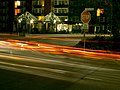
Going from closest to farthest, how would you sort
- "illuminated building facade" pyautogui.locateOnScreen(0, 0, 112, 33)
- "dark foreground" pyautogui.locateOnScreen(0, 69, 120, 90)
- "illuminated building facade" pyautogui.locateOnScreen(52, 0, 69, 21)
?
"dark foreground" pyautogui.locateOnScreen(0, 69, 120, 90) → "illuminated building facade" pyautogui.locateOnScreen(0, 0, 112, 33) → "illuminated building facade" pyautogui.locateOnScreen(52, 0, 69, 21)

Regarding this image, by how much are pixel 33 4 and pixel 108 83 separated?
273 ft

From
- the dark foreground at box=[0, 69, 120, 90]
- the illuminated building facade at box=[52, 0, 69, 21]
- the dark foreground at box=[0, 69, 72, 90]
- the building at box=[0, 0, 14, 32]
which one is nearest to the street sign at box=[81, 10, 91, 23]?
the dark foreground at box=[0, 69, 72, 90]

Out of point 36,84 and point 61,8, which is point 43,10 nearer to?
point 61,8

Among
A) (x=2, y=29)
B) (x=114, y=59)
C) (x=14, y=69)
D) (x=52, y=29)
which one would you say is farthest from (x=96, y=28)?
(x=14, y=69)

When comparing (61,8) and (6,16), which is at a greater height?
(61,8)

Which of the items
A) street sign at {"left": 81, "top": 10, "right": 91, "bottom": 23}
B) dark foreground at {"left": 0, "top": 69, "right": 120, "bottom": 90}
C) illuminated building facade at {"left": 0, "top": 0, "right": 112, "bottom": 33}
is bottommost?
dark foreground at {"left": 0, "top": 69, "right": 120, "bottom": 90}

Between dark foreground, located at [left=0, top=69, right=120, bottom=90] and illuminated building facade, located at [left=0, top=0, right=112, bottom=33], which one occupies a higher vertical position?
illuminated building facade, located at [left=0, top=0, right=112, bottom=33]

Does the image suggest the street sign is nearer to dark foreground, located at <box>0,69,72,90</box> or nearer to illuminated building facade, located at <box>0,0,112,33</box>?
dark foreground, located at <box>0,69,72,90</box>

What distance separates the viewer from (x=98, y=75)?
39.5ft

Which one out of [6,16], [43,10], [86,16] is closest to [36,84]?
[86,16]

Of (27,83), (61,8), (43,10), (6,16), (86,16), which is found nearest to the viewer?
(27,83)

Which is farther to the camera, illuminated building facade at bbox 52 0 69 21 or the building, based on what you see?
the building

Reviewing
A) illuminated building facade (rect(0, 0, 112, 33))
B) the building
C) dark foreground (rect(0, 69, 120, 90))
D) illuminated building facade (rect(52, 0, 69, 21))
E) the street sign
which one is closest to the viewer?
dark foreground (rect(0, 69, 120, 90))

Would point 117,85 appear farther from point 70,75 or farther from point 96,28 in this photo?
point 96,28
